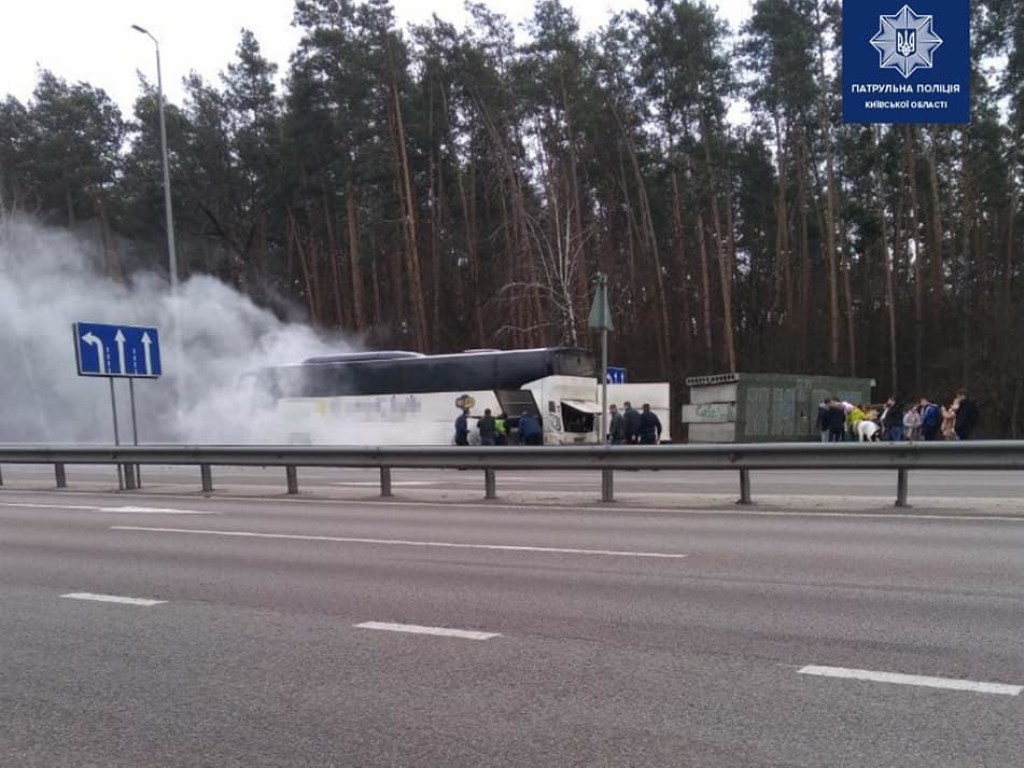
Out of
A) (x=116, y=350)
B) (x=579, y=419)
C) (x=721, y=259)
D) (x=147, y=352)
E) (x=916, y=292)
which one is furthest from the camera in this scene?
(x=721, y=259)

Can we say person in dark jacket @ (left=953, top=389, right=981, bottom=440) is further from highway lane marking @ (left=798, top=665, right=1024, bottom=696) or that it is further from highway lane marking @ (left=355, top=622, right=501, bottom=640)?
highway lane marking @ (left=355, top=622, right=501, bottom=640)

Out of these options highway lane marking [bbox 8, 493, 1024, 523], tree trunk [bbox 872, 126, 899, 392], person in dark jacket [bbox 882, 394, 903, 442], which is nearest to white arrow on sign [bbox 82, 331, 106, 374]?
highway lane marking [bbox 8, 493, 1024, 523]

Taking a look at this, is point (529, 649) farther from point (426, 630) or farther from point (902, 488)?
point (902, 488)

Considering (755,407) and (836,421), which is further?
(755,407)

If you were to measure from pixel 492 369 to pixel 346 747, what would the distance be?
2316cm

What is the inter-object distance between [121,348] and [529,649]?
635 inches

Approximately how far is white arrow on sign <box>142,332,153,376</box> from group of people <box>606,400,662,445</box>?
10832 millimetres

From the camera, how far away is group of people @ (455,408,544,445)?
79.4ft

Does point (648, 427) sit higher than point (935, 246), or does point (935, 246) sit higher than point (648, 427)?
point (935, 246)

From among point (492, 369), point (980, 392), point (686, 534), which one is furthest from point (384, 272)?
point (686, 534)

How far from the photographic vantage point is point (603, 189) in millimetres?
48188

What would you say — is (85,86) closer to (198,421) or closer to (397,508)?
(198,421)

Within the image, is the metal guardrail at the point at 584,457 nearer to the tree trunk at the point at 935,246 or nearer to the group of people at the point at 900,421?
the group of people at the point at 900,421

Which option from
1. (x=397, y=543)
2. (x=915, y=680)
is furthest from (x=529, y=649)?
(x=397, y=543)
